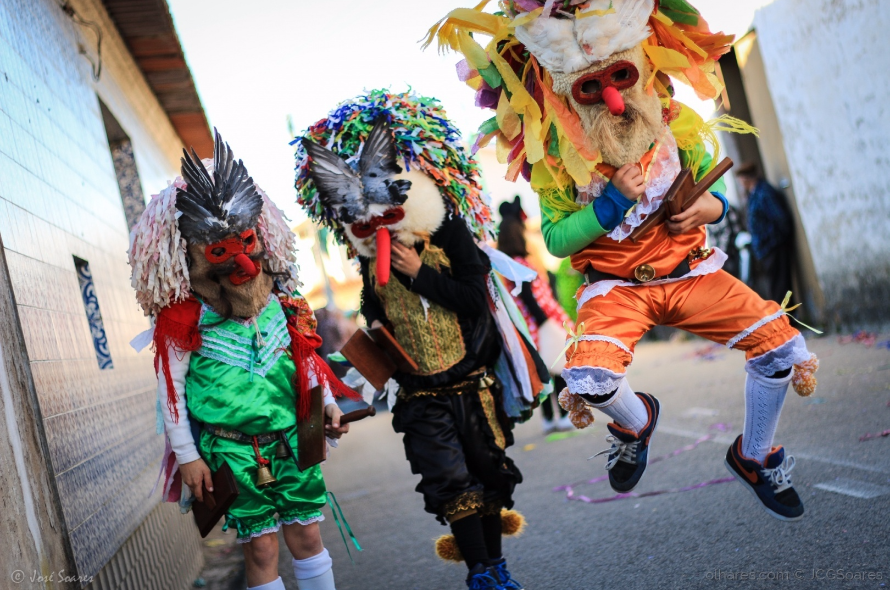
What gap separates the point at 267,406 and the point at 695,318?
164cm

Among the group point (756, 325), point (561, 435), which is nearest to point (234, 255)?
point (756, 325)

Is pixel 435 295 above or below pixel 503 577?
above

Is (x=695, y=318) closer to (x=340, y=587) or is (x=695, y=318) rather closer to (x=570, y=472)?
(x=340, y=587)

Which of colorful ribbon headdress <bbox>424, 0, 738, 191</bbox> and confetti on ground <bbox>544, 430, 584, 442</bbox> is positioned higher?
colorful ribbon headdress <bbox>424, 0, 738, 191</bbox>

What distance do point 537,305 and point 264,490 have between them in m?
3.93

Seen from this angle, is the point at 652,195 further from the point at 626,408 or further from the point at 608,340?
the point at 626,408

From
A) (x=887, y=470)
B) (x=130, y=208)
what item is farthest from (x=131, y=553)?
(x=130, y=208)

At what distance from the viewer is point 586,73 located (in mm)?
2895

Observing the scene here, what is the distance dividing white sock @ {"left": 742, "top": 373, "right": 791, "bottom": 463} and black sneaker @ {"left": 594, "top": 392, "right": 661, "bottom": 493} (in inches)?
14.5

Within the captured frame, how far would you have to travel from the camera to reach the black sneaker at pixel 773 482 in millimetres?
3086

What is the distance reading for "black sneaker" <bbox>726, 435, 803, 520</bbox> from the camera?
10.1 ft

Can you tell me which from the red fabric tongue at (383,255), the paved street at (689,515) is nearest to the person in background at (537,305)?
the paved street at (689,515)

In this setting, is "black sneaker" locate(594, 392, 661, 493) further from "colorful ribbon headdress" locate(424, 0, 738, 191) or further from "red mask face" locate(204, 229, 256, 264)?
"red mask face" locate(204, 229, 256, 264)

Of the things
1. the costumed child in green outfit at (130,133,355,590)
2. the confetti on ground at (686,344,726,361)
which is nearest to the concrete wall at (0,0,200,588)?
the costumed child in green outfit at (130,133,355,590)
